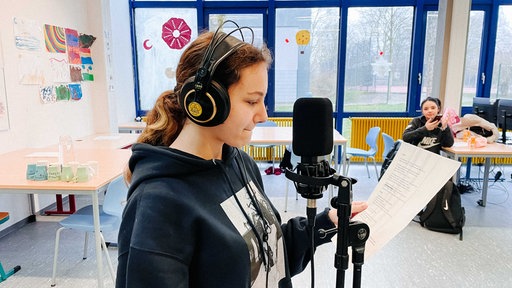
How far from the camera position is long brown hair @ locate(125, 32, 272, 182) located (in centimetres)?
75

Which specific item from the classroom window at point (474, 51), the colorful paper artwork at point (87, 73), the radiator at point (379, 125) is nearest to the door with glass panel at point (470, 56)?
the classroom window at point (474, 51)

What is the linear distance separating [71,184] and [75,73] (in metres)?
2.27

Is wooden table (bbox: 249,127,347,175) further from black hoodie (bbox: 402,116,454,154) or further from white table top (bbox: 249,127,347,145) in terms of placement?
black hoodie (bbox: 402,116,454,154)

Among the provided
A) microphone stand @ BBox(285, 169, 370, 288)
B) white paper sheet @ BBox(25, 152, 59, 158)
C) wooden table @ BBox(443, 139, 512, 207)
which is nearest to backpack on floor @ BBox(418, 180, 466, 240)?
wooden table @ BBox(443, 139, 512, 207)

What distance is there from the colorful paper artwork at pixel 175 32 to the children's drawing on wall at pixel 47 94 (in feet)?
7.45

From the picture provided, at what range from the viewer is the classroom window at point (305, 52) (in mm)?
5422

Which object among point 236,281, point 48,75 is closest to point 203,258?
point 236,281

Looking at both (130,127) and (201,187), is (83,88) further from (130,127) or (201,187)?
(201,187)

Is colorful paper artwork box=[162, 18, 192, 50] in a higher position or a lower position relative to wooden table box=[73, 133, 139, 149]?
higher

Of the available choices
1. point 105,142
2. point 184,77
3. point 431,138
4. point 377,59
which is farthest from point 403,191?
point 377,59

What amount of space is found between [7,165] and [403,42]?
5165 millimetres

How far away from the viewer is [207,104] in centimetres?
70

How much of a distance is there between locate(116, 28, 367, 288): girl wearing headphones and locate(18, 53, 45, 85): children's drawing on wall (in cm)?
296

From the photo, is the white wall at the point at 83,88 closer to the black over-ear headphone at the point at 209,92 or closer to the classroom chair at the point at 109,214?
the classroom chair at the point at 109,214
